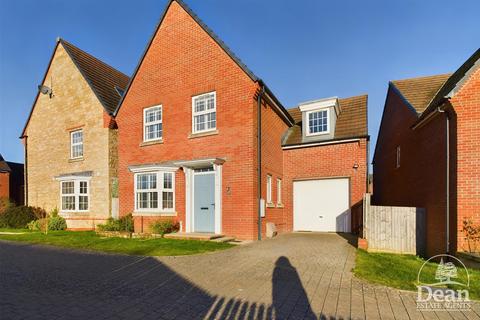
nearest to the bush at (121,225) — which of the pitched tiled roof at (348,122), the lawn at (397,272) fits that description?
the pitched tiled roof at (348,122)

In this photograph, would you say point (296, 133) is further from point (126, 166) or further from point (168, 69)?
point (126, 166)

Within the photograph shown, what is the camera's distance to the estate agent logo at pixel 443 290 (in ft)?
16.2

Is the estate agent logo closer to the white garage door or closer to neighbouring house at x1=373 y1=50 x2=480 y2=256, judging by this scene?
neighbouring house at x1=373 y1=50 x2=480 y2=256

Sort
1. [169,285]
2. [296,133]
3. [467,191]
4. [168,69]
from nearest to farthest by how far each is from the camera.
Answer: [169,285] < [467,191] < [168,69] < [296,133]

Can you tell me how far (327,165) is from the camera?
1454 centimetres

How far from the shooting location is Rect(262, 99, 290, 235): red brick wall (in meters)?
13.0

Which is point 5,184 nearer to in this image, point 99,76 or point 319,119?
point 99,76

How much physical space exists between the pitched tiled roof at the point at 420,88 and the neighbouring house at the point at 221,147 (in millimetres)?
2078

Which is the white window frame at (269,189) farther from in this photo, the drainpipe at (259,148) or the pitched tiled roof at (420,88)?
the pitched tiled roof at (420,88)

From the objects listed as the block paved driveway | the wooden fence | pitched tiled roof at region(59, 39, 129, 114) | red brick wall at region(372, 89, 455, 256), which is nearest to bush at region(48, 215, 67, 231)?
pitched tiled roof at region(59, 39, 129, 114)

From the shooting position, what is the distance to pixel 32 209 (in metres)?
19.0

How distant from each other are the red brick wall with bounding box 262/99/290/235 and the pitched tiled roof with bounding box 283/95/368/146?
2.73 feet

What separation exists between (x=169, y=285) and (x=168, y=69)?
1082cm

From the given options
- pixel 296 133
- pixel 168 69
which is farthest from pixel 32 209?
pixel 296 133
